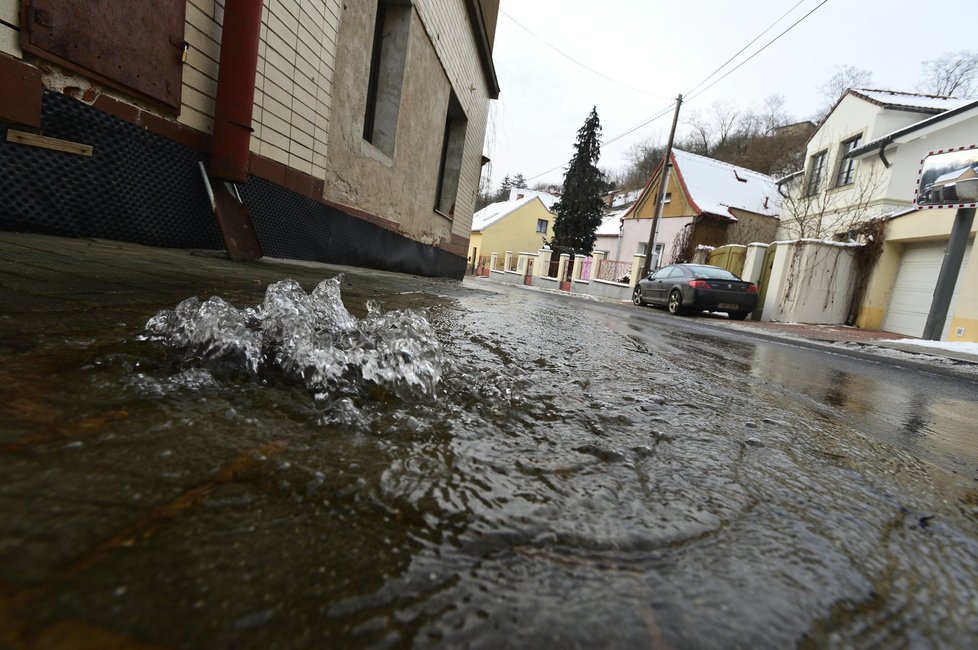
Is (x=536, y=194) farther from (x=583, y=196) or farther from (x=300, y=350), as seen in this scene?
(x=300, y=350)

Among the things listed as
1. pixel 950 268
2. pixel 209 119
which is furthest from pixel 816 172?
pixel 209 119

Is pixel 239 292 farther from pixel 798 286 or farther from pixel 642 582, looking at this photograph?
pixel 798 286

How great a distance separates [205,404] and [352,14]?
17.8 feet

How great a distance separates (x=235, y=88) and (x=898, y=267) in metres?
15.2

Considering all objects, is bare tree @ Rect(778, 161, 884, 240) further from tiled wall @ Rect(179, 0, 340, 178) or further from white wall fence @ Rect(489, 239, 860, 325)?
tiled wall @ Rect(179, 0, 340, 178)

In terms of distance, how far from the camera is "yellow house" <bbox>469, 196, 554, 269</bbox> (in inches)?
1563

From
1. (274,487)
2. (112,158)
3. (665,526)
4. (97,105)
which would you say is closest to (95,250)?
(112,158)

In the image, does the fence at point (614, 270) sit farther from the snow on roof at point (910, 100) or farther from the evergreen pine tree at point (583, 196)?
the snow on roof at point (910, 100)

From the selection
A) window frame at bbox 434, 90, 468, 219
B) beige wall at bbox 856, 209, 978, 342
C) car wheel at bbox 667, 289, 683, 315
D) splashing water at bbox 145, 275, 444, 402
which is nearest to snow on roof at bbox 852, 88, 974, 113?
beige wall at bbox 856, 209, 978, 342

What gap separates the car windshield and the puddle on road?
11.3 m

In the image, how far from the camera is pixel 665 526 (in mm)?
805

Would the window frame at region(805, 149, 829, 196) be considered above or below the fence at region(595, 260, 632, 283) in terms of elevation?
above

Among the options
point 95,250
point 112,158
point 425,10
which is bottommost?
point 95,250

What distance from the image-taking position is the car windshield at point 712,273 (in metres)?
11.7
